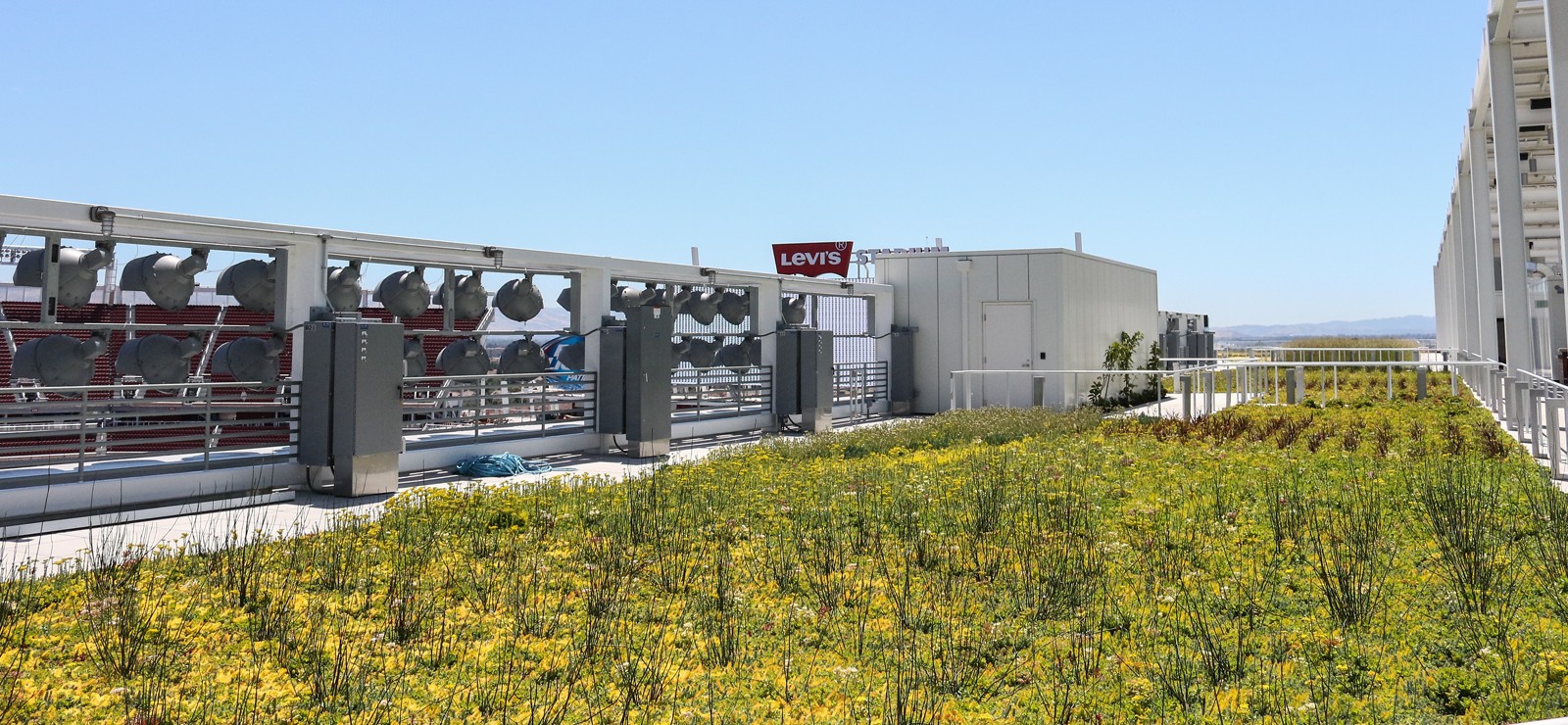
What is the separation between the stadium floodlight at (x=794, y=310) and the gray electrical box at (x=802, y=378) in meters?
2.33

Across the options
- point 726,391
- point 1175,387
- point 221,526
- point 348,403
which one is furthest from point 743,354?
point 221,526

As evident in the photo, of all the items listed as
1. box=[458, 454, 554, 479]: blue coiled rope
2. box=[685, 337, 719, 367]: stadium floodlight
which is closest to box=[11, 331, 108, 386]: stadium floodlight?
box=[458, 454, 554, 479]: blue coiled rope

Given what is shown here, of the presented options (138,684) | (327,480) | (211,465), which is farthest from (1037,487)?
(211,465)

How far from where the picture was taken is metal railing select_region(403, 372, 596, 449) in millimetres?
13445

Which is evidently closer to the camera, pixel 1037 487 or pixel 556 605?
pixel 556 605

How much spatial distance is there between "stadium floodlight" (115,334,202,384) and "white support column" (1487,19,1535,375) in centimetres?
1710

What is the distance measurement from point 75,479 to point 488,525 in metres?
4.54

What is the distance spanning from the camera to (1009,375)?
22.2 metres

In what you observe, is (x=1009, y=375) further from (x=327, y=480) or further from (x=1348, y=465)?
(x=327, y=480)

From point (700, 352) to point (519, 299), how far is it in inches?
169

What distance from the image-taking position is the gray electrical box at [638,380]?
1459 centimetres

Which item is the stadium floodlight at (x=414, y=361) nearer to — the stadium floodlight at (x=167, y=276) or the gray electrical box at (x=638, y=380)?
the gray electrical box at (x=638, y=380)

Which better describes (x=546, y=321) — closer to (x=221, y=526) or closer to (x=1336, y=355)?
(x=221, y=526)

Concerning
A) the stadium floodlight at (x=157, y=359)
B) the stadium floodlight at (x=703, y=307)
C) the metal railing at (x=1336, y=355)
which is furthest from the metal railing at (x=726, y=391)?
the metal railing at (x=1336, y=355)
